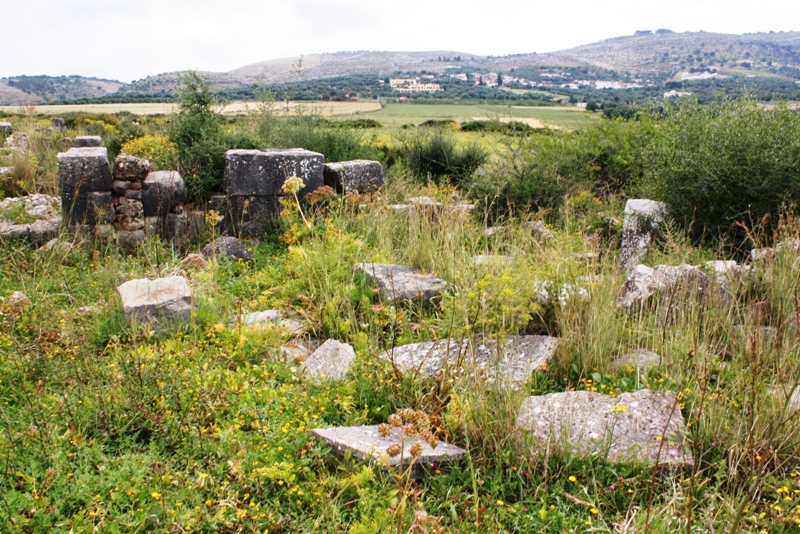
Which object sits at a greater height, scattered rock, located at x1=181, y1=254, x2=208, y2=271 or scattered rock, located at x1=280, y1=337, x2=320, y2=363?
scattered rock, located at x1=181, y1=254, x2=208, y2=271

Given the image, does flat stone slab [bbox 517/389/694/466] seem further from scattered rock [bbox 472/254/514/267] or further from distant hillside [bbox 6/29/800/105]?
distant hillside [bbox 6/29/800/105]

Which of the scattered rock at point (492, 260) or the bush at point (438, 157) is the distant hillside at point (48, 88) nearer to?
the bush at point (438, 157)

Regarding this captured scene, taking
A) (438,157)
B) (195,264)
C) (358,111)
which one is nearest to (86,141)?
(438,157)

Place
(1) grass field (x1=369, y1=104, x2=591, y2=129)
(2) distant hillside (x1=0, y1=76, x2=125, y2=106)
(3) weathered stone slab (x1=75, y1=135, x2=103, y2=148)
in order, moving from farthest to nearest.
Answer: (2) distant hillside (x1=0, y1=76, x2=125, y2=106) < (1) grass field (x1=369, y1=104, x2=591, y2=129) < (3) weathered stone slab (x1=75, y1=135, x2=103, y2=148)

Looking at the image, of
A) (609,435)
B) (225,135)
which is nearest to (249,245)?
(225,135)

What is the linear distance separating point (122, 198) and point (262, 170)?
183cm

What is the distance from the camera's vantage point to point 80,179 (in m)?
6.89

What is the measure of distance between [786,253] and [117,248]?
6.75 metres

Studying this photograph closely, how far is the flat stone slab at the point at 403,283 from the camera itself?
4.98m

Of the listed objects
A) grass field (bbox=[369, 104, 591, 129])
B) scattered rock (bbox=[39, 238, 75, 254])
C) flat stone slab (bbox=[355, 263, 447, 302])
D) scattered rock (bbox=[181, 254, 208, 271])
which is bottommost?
flat stone slab (bbox=[355, 263, 447, 302])

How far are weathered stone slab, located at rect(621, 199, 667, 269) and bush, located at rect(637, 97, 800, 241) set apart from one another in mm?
195

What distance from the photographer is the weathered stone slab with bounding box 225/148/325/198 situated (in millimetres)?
7438

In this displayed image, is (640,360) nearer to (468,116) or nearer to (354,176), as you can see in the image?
(354,176)

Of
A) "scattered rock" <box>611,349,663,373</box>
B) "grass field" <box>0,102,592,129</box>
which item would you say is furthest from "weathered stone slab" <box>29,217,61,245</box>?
"scattered rock" <box>611,349,663,373</box>
